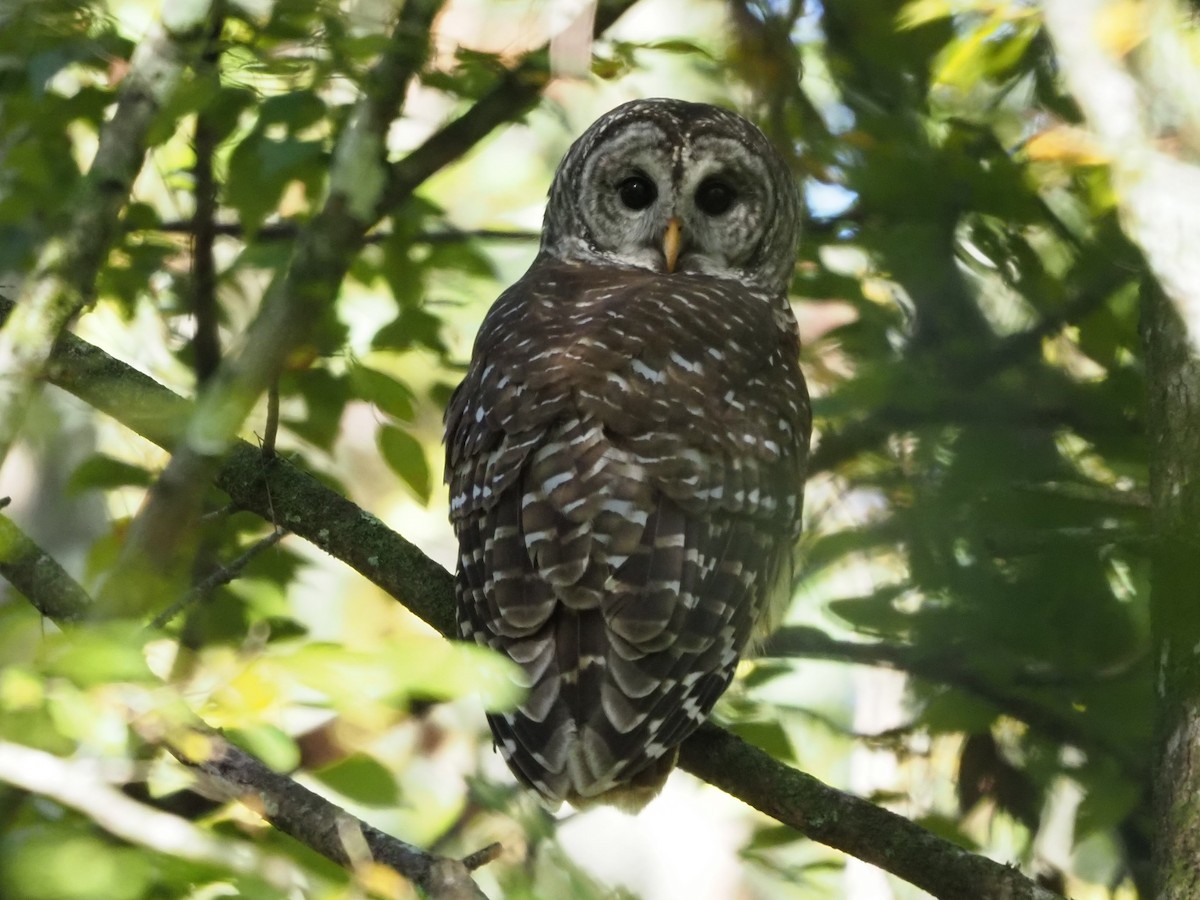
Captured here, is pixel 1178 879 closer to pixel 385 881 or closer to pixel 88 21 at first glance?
pixel 385 881

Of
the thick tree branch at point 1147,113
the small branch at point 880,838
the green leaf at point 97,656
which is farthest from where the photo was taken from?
the small branch at point 880,838

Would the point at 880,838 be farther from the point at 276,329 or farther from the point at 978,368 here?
the point at 276,329

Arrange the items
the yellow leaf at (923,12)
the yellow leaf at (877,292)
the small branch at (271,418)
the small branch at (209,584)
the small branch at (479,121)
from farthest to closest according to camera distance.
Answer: the yellow leaf at (877,292), the small branch at (479,121), the yellow leaf at (923,12), the small branch at (271,418), the small branch at (209,584)

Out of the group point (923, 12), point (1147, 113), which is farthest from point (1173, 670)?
point (923, 12)

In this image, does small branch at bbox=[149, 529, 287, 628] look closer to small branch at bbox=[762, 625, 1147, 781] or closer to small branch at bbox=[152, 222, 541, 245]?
small branch at bbox=[152, 222, 541, 245]

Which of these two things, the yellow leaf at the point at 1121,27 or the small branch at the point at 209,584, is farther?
the yellow leaf at the point at 1121,27

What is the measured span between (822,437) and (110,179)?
2.01 meters

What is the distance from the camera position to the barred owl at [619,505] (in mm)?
3090

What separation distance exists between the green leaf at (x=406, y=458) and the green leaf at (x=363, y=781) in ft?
5.80

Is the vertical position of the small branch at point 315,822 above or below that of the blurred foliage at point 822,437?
below

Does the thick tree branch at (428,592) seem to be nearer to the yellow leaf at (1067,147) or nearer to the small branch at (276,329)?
the small branch at (276,329)

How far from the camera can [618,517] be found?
127 inches

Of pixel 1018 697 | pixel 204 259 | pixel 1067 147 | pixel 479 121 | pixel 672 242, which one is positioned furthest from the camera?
pixel 672 242

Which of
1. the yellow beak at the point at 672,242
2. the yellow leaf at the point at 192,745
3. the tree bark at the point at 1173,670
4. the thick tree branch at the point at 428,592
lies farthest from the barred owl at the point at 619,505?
the yellow leaf at the point at 192,745
